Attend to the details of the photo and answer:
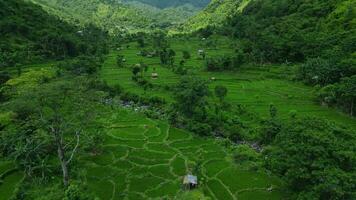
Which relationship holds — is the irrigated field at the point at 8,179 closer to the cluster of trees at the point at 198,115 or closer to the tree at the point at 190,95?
the cluster of trees at the point at 198,115

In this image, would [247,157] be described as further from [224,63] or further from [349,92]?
[224,63]

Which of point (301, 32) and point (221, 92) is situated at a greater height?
point (301, 32)

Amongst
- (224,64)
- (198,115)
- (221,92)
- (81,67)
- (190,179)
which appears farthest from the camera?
(224,64)

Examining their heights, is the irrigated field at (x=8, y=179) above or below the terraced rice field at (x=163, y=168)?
below

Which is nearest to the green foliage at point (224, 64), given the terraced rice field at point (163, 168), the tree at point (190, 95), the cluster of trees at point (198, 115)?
the cluster of trees at point (198, 115)

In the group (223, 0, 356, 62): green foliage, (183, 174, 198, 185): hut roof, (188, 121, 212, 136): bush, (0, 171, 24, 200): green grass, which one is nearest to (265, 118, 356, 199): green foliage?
(183, 174, 198, 185): hut roof

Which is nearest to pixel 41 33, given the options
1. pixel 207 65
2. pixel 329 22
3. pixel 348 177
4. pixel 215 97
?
pixel 207 65

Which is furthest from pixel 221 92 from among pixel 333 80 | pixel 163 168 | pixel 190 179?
pixel 190 179
